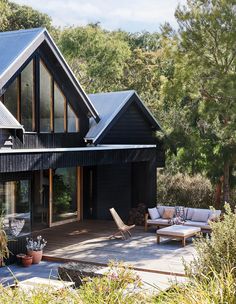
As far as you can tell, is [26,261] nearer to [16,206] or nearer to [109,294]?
[16,206]

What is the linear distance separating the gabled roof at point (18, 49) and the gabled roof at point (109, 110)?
5.71 feet

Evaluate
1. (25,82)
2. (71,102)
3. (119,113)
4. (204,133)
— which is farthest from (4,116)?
(204,133)

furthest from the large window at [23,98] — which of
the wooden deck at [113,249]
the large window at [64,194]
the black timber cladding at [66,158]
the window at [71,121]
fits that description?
the wooden deck at [113,249]

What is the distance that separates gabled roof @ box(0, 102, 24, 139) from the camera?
44.9 feet

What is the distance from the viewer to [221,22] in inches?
679

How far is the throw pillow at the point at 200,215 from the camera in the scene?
16203mm

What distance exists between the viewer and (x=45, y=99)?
1619 cm

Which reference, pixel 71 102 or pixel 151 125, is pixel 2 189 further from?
pixel 151 125

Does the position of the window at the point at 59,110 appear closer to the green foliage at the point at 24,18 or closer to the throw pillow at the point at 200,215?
the throw pillow at the point at 200,215

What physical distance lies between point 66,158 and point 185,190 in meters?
8.22

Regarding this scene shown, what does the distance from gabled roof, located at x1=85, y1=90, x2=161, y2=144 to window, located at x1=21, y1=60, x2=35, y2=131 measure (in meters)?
2.74

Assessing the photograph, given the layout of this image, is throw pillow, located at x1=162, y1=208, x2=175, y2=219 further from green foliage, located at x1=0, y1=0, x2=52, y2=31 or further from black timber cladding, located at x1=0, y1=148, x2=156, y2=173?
green foliage, located at x1=0, y1=0, x2=52, y2=31

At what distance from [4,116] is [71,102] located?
12.2ft

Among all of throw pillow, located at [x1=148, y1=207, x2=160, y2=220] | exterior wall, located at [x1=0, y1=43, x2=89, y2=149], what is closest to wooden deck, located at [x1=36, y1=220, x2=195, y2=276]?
throw pillow, located at [x1=148, y1=207, x2=160, y2=220]
